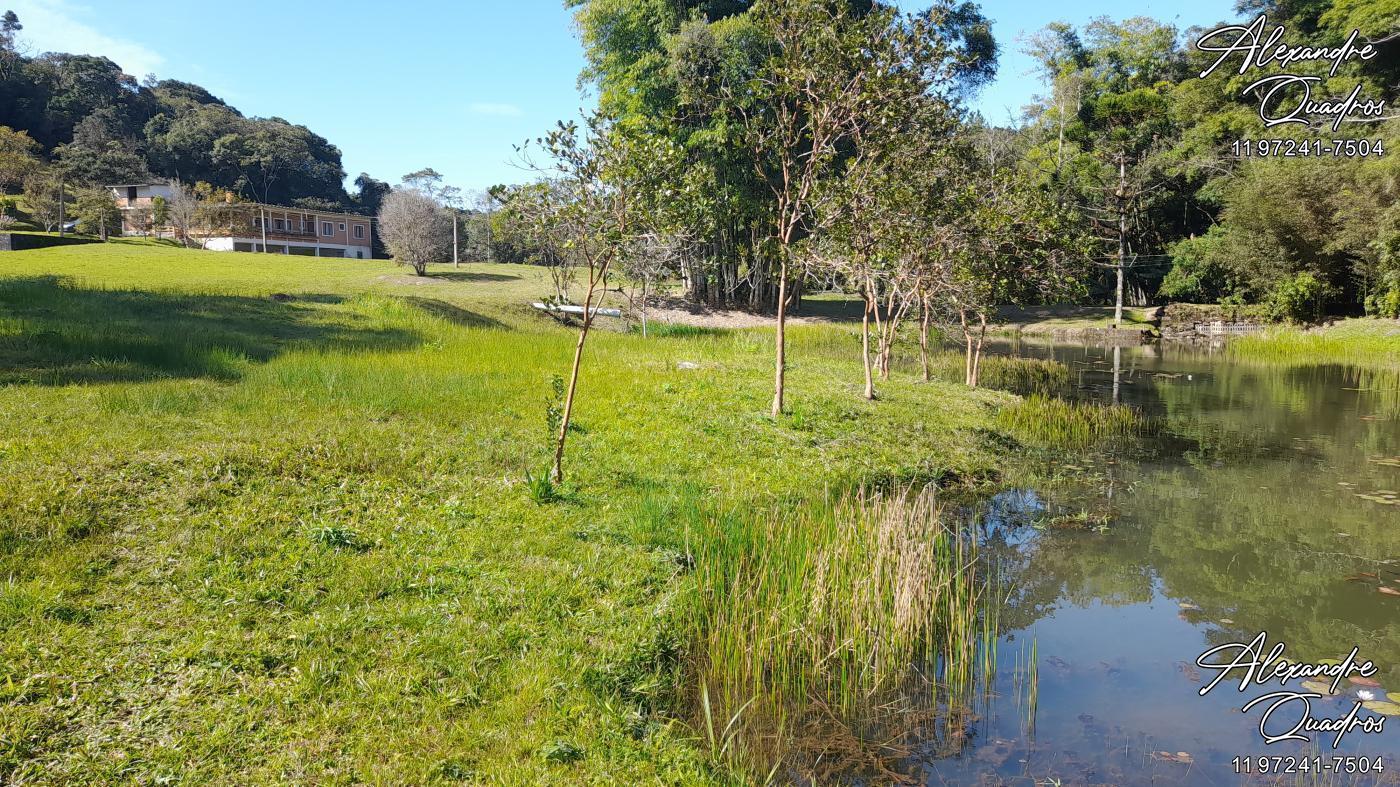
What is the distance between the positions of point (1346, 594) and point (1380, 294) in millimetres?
35477

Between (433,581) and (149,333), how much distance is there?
10.5m

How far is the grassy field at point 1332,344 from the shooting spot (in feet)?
96.3

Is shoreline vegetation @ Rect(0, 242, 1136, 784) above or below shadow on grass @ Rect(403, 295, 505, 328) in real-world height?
below

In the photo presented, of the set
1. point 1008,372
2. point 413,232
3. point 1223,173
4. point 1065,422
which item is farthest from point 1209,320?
point 413,232

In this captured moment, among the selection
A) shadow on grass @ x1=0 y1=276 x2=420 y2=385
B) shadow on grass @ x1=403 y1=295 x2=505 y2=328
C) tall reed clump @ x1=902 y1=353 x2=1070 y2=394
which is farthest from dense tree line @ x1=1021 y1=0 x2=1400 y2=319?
shadow on grass @ x1=0 y1=276 x2=420 y2=385

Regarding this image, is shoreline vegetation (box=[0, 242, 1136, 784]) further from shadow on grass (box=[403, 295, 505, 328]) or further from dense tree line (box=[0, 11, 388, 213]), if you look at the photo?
dense tree line (box=[0, 11, 388, 213])

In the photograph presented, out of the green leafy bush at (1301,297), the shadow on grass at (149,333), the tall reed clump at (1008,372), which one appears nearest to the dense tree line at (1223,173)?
the green leafy bush at (1301,297)

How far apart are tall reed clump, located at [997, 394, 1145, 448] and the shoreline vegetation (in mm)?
2801

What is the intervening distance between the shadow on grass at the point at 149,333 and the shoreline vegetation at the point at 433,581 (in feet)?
0.39

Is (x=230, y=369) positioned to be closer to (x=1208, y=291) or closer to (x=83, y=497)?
(x=83, y=497)

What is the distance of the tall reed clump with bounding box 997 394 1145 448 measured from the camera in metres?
14.6

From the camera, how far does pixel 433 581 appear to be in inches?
245

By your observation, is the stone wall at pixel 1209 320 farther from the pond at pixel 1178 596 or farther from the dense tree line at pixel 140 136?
the dense tree line at pixel 140 136

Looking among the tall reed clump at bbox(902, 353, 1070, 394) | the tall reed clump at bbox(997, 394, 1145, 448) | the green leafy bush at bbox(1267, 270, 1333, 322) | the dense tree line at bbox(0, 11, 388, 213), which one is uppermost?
the dense tree line at bbox(0, 11, 388, 213)
